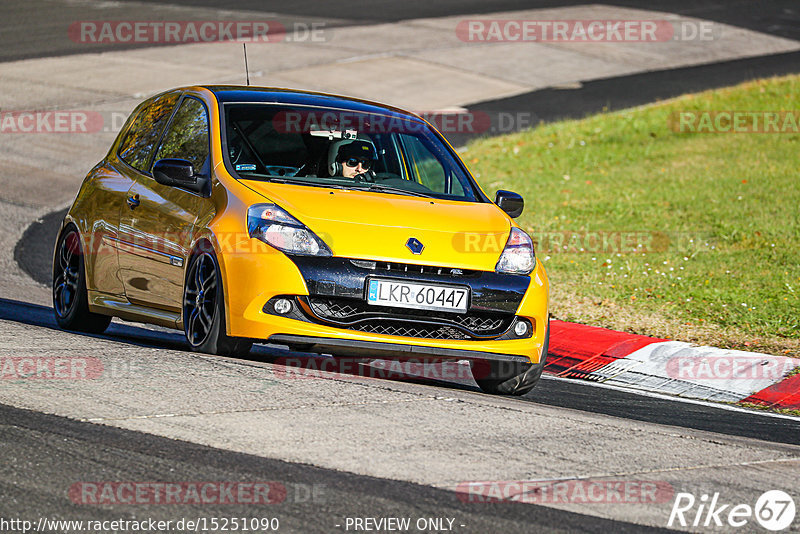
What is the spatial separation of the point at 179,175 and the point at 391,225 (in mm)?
1289

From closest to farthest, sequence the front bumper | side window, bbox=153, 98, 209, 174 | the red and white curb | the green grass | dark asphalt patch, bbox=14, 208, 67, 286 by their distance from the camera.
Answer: the front bumper
side window, bbox=153, 98, 209, 174
the red and white curb
the green grass
dark asphalt patch, bbox=14, 208, 67, 286

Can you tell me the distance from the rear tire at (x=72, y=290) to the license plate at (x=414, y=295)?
2.64m

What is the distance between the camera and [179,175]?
22.4 ft

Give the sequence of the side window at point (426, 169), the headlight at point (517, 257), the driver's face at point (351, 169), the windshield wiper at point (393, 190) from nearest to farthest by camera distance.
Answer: the headlight at point (517, 257)
the windshield wiper at point (393, 190)
the driver's face at point (351, 169)
the side window at point (426, 169)

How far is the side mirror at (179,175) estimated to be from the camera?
6.83m

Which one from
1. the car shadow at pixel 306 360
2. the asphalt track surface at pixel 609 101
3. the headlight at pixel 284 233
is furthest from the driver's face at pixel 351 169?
the asphalt track surface at pixel 609 101

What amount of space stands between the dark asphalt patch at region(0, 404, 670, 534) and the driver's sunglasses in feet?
9.85

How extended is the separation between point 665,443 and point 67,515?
2.85 metres

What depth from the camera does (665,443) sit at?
18.4 ft

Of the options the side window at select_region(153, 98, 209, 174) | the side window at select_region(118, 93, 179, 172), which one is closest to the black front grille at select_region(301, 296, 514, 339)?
the side window at select_region(153, 98, 209, 174)

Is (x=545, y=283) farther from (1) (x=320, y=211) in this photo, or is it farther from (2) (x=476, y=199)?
(1) (x=320, y=211)

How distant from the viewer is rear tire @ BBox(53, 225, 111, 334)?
26.6 feet

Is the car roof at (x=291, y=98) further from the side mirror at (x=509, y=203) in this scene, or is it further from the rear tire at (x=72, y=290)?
the rear tire at (x=72, y=290)

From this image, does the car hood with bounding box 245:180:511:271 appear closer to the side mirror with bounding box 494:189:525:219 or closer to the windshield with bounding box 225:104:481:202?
the windshield with bounding box 225:104:481:202
